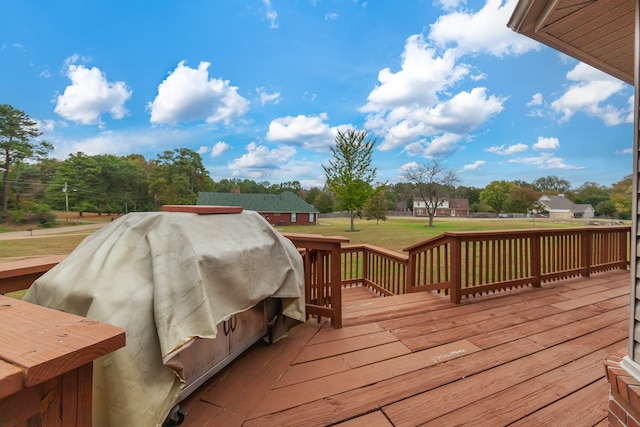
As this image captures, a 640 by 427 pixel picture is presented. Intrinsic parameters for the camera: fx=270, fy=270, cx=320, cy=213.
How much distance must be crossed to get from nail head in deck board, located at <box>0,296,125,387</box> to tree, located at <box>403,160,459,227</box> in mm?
24067

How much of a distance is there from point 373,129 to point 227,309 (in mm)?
19681

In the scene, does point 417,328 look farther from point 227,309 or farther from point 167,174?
point 167,174

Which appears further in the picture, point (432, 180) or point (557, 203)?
point (432, 180)

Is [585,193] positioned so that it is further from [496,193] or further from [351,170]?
[496,193]

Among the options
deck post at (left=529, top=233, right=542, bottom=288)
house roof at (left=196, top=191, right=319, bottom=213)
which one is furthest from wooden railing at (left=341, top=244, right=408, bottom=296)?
house roof at (left=196, top=191, right=319, bottom=213)

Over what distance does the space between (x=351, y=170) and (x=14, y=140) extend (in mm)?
15670

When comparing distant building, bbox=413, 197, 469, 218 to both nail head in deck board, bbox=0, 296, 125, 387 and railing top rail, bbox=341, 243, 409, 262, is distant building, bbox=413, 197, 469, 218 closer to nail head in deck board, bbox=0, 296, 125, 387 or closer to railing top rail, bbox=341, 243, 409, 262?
railing top rail, bbox=341, 243, 409, 262

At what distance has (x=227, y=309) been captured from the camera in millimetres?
1361

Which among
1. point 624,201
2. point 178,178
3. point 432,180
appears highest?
point 432,180

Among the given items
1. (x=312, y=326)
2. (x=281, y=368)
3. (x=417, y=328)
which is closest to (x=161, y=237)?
(x=281, y=368)

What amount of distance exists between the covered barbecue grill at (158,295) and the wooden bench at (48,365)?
1.18 feet

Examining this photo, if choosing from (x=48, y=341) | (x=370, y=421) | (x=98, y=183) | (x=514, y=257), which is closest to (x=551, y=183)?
(x=514, y=257)

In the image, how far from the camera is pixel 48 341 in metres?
0.54

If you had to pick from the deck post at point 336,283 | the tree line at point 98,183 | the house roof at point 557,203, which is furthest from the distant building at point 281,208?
the deck post at point 336,283
